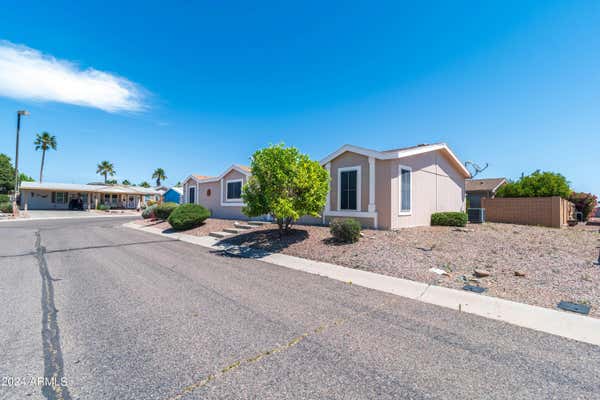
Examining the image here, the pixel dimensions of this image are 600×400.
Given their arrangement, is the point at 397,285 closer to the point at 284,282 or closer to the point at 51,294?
the point at 284,282

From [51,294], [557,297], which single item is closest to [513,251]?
[557,297]

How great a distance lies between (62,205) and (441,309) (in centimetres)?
4518

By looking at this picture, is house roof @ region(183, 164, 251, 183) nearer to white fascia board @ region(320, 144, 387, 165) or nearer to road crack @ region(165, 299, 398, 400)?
white fascia board @ region(320, 144, 387, 165)

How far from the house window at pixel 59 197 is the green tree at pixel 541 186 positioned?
50583 mm

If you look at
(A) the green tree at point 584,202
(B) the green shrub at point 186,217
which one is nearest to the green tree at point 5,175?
(B) the green shrub at point 186,217

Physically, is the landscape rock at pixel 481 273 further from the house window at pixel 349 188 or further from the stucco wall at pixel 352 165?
the house window at pixel 349 188

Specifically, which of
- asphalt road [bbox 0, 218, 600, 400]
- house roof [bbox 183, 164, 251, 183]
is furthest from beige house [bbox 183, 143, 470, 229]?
asphalt road [bbox 0, 218, 600, 400]

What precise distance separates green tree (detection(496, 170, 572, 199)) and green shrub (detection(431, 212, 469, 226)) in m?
12.3

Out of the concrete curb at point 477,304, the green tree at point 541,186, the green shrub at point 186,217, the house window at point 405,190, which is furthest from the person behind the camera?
the green tree at point 541,186

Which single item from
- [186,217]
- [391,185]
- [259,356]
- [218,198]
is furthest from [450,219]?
[218,198]

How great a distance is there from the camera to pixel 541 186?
19625mm

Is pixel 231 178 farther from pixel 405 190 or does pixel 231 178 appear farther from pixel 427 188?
pixel 427 188

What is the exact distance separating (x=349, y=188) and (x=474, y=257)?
5.64 metres

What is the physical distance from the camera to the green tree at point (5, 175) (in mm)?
39969
